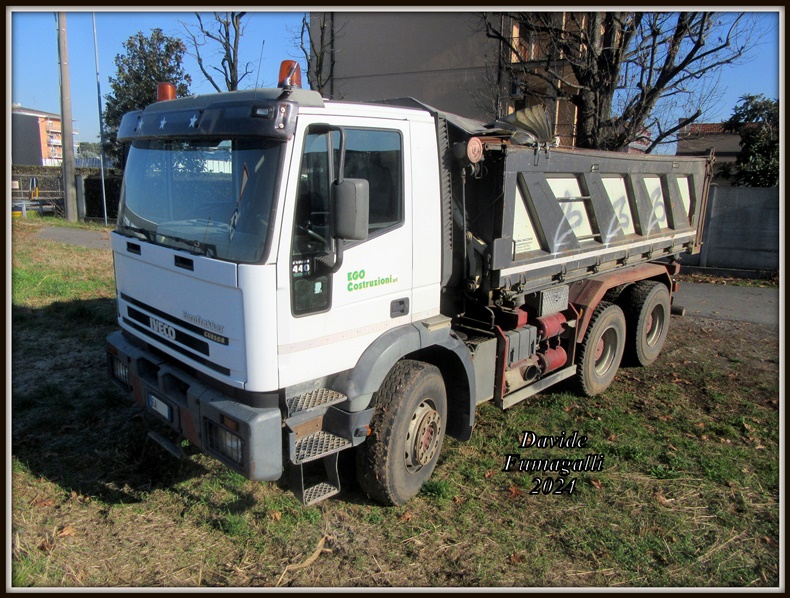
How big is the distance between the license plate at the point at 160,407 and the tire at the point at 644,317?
5381mm

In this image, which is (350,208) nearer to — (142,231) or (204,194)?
(204,194)

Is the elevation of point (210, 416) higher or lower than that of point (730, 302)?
higher

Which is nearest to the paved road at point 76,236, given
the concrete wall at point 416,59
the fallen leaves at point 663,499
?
the concrete wall at point 416,59

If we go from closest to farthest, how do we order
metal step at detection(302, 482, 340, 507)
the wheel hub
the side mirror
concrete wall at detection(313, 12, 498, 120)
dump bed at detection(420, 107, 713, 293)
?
the side mirror, metal step at detection(302, 482, 340, 507), the wheel hub, dump bed at detection(420, 107, 713, 293), concrete wall at detection(313, 12, 498, 120)

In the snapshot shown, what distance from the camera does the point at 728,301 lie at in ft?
36.2

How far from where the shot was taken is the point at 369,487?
4082 millimetres

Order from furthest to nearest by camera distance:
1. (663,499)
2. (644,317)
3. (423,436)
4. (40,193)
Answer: (40,193)
(644,317)
(663,499)
(423,436)

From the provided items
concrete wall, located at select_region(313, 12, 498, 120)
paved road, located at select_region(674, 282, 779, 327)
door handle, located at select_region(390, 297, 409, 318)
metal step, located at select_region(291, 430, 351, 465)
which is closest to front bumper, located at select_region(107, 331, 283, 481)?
metal step, located at select_region(291, 430, 351, 465)

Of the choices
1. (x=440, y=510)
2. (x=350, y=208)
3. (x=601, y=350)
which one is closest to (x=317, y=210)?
(x=350, y=208)

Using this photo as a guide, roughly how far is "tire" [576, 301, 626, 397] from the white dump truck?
0.77 m

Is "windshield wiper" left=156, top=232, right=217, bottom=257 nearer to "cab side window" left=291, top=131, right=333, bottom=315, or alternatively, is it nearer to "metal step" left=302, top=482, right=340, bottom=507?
"cab side window" left=291, top=131, right=333, bottom=315

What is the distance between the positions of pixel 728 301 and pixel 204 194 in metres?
10.6

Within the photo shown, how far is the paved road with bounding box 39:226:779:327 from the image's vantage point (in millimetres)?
9945

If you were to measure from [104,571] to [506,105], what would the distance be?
15.3m
